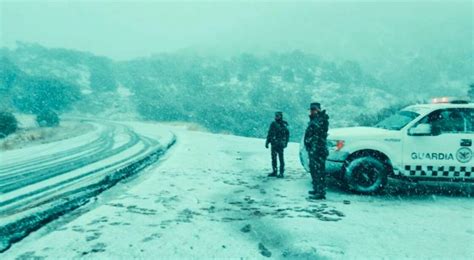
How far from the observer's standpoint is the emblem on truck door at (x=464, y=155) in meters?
7.03

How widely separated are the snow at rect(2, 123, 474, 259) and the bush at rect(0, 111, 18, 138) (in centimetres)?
2292

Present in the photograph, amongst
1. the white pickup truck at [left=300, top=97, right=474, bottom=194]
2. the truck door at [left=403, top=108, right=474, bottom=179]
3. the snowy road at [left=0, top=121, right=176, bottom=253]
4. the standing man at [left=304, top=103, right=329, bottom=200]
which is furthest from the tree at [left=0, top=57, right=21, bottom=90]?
the truck door at [left=403, top=108, right=474, bottom=179]

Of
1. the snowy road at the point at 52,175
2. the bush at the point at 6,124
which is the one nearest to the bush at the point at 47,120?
the bush at the point at 6,124

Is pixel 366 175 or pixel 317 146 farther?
pixel 366 175

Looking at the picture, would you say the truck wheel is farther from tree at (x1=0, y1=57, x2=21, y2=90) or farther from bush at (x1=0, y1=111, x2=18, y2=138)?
tree at (x1=0, y1=57, x2=21, y2=90)

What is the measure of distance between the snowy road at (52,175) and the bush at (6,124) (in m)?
Result: 13.9

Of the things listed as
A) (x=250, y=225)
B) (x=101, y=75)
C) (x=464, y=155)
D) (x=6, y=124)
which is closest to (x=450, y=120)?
(x=464, y=155)

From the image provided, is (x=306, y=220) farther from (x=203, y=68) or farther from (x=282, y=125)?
(x=203, y=68)

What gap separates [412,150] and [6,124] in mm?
27841

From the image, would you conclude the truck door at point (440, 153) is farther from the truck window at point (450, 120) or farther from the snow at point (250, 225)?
the snow at point (250, 225)

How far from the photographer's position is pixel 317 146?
6.84 meters

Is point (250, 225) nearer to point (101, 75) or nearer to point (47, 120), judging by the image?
point (47, 120)

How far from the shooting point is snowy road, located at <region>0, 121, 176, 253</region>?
619 centimetres

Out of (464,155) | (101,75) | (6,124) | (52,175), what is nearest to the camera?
(464,155)
